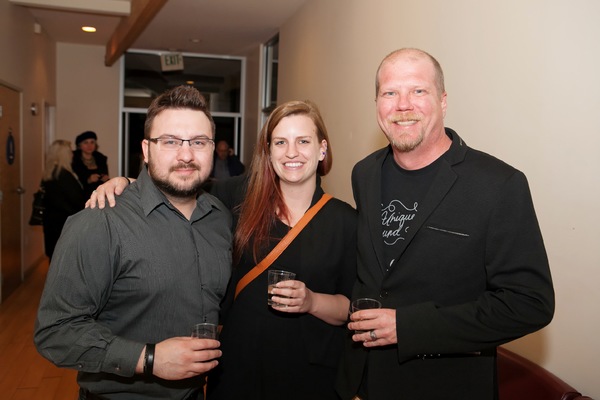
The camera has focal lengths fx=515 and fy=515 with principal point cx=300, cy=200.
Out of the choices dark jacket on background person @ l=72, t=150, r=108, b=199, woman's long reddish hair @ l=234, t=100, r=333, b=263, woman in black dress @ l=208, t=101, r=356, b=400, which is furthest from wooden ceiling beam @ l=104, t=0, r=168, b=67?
woman in black dress @ l=208, t=101, r=356, b=400

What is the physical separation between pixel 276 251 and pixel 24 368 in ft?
10.5

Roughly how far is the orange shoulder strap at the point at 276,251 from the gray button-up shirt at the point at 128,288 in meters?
0.20

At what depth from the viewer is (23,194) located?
704cm

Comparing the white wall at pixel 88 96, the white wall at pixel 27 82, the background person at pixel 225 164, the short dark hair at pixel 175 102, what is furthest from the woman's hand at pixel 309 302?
the white wall at pixel 88 96

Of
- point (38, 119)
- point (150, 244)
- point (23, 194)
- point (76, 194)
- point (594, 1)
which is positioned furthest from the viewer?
point (38, 119)

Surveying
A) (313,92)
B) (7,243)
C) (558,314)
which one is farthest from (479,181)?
(7,243)

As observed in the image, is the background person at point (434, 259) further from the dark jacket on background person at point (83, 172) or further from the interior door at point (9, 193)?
the dark jacket on background person at point (83, 172)

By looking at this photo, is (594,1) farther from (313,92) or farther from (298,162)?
(313,92)

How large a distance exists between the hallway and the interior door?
0.61m

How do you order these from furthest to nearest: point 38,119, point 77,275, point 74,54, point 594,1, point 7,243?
point 74,54 < point 38,119 < point 7,243 < point 594,1 < point 77,275

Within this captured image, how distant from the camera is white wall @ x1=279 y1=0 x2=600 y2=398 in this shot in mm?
2035

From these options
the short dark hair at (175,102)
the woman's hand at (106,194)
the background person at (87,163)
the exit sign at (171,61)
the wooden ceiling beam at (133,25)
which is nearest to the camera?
the woman's hand at (106,194)

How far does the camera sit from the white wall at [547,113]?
2.04 meters

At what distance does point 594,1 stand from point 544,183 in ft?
2.48
